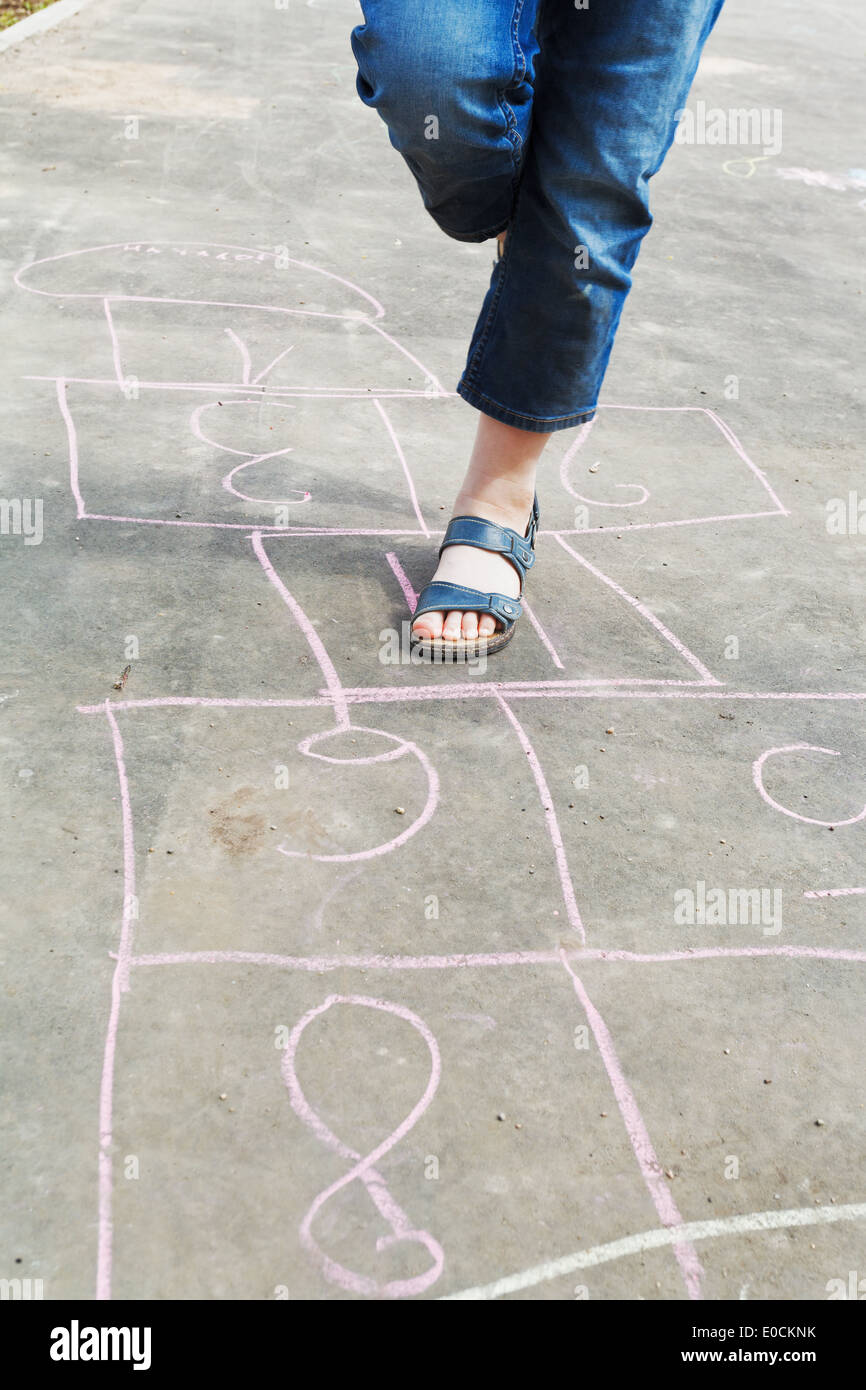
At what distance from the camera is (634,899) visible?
1.72 meters

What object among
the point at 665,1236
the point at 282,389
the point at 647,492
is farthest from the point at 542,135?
the point at 665,1236

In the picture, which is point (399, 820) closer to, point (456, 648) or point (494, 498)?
point (456, 648)

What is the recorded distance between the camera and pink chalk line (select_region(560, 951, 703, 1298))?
1282 mm

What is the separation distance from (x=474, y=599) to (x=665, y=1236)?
117 centimetres

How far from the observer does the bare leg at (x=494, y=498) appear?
2.24 meters

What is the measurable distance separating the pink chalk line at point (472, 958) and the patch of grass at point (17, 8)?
22.8 feet

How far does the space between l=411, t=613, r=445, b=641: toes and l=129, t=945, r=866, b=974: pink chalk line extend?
0.72 meters

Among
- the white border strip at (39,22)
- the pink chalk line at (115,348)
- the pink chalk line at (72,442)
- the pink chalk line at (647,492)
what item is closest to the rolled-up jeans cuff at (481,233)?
the pink chalk line at (647,492)

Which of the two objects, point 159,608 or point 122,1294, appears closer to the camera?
point 122,1294

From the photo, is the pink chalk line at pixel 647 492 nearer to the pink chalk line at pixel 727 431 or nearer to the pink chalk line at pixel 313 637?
the pink chalk line at pixel 727 431

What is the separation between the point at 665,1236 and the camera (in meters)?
1.30
